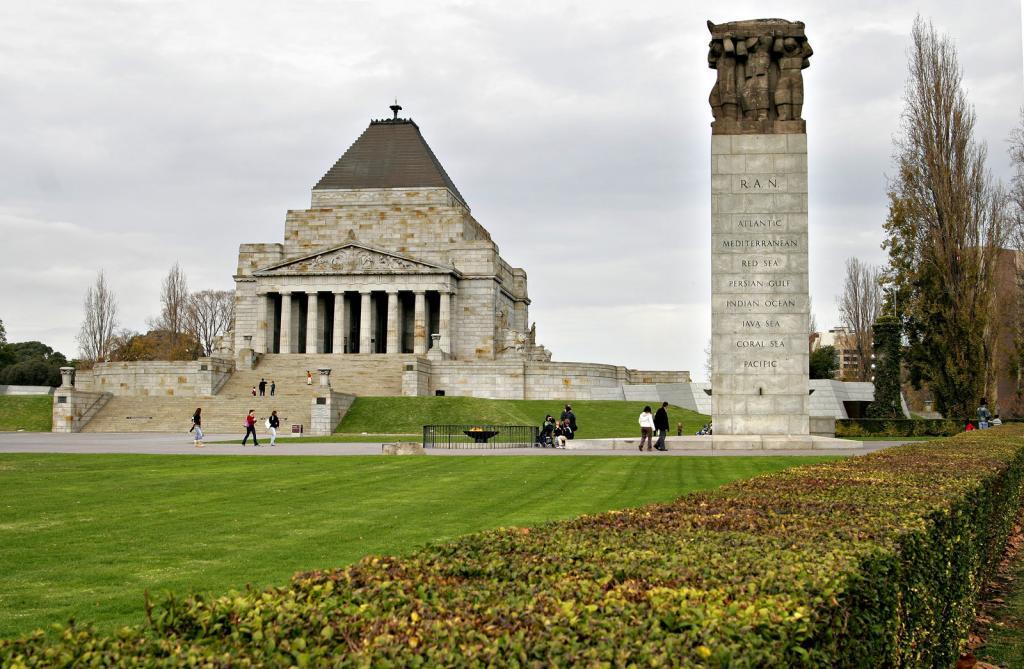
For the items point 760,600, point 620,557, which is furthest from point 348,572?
point 760,600

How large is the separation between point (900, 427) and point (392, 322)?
41.9 m

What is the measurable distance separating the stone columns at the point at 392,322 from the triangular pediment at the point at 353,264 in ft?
6.68

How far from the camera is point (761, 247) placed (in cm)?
3098

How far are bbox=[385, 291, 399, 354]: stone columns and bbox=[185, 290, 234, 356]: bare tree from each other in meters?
46.1

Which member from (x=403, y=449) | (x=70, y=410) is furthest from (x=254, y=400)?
(x=403, y=449)

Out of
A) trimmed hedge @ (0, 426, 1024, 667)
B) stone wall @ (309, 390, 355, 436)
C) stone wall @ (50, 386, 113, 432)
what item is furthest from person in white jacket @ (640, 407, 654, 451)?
stone wall @ (50, 386, 113, 432)

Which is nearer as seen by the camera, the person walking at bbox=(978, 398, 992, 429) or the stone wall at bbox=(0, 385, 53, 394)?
the person walking at bbox=(978, 398, 992, 429)

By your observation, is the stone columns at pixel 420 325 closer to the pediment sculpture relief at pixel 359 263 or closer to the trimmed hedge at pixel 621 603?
the pediment sculpture relief at pixel 359 263

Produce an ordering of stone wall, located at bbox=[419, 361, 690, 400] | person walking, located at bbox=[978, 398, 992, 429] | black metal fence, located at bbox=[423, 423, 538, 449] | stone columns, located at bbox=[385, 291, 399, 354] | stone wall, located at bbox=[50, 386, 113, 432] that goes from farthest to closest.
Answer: stone columns, located at bbox=[385, 291, 399, 354]
stone wall, located at bbox=[419, 361, 690, 400]
stone wall, located at bbox=[50, 386, 113, 432]
person walking, located at bbox=[978, 398, 992, 429]
black metal fence, located at bbox=[423, 423, 538, 449]

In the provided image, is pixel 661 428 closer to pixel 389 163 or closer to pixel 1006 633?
pixel 1006 633

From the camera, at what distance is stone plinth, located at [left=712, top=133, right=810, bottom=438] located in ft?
101

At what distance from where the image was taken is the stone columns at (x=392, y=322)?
76625 millimetres

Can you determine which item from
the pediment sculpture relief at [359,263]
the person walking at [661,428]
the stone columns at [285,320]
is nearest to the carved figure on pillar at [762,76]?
the person walking at [661,428]

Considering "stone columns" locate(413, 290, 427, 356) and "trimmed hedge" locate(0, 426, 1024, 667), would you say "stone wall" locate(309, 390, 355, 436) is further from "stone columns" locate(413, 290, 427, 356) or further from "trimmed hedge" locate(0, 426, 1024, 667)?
Result: "trimmed hedge" locate(0, 426, 1024, 667)
